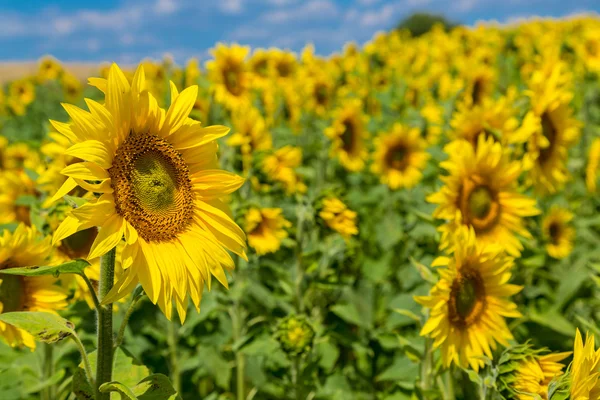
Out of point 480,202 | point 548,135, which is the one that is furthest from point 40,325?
point 548,135

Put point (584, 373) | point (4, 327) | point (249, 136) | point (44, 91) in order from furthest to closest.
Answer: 1. point (44, 91)
2. point (249, 136)
3. point (4, 327)
4. point (584, 373)

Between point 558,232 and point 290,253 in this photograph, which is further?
point 558,232

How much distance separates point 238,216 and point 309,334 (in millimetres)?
850

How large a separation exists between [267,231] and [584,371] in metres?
1.95

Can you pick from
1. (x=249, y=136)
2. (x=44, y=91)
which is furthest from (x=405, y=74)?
(x=44, y=91)

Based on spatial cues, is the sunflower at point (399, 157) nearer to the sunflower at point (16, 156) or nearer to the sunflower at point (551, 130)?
the sunflower at point (551, 130)

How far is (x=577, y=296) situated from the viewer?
3688 millimetres

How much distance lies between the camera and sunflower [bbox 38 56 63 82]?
10.5m

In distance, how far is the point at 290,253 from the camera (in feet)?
13.2

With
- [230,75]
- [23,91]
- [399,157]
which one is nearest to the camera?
[230,75]

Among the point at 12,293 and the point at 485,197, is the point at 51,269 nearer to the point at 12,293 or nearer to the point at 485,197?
the point at 12,293

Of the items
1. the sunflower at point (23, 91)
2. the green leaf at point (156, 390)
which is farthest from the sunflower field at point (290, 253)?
the sunflower at point (23, 91)

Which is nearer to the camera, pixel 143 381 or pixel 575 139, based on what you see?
pixel 143 381

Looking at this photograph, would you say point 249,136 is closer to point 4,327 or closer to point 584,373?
point 4,327
